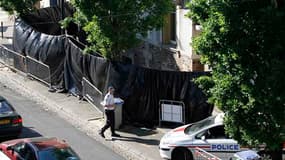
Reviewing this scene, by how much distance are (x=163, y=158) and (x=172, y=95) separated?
322 cm

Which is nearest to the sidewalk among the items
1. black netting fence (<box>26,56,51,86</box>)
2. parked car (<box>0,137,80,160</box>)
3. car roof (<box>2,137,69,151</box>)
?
black netting fence (<box>26,56,51,86</box>)

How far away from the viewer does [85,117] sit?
20.6 m

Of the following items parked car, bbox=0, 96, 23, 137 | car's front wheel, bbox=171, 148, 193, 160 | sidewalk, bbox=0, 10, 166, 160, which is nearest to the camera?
car's front wheel, bbox=171, 148, 193, 160

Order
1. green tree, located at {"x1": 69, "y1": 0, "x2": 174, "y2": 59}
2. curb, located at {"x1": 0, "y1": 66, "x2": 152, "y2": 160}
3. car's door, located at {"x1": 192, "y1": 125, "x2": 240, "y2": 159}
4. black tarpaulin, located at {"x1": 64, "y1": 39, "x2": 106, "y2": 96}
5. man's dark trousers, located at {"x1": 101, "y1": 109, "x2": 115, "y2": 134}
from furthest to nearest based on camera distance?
black tarpaulin, located at {"x1": 64, "y1": 39, "x2": 106, "y2": 96} → green tree, located at {"x1": 69, "y1": 0, "x2": 174, "y2": 59} → man's dark trousers, located at {"x1": 101, "y1": 109, "x2": 115, "y2": 134} → curb, located at {"x1": 0, "y1": 66, "x2": 152, "y2": 160} → car's door, located at {"x1": 192, "y1": 125, "x2": 240, "y2": 159}

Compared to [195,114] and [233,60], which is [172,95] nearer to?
[195,114]

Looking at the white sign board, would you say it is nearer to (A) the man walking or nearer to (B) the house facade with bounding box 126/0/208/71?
(A) the man walking

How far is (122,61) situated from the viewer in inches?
826

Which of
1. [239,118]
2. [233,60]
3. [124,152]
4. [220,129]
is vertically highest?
[233,60]

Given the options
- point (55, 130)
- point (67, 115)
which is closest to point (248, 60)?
point (55, 130)

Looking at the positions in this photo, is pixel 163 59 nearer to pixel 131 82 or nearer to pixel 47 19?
pixel 131 82

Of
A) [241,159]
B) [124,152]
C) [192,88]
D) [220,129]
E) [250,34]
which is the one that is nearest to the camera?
[250,34]

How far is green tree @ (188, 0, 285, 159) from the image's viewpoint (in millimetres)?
11109

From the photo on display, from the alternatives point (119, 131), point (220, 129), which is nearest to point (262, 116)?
point (220, 129)

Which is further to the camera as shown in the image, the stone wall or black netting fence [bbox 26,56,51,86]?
black netting fence [bbox 26,56,51,86]
